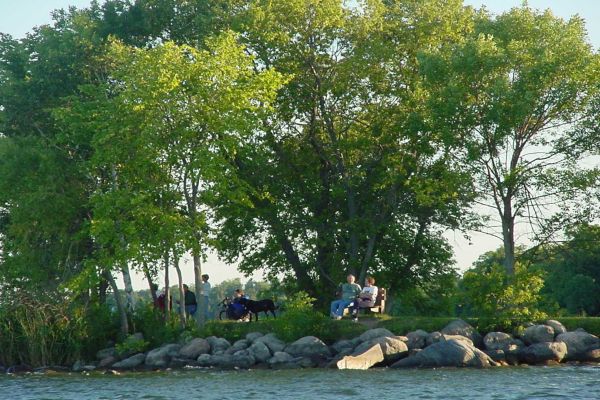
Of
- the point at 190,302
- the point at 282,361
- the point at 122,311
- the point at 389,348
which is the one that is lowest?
the point at 282,361

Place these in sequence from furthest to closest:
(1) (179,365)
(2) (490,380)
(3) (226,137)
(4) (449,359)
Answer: (3) (226,137)
(1) (179,365)
(4) (449,359)
(2) (490,380)

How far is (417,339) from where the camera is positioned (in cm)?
3241

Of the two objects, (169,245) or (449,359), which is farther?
(169,245)

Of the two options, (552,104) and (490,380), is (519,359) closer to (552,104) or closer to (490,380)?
(490,380)

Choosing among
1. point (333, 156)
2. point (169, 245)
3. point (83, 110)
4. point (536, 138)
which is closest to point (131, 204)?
point (169, 245)

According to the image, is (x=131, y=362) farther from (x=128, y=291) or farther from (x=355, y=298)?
(x=355, y=298)

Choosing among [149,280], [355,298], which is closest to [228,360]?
[355,298]

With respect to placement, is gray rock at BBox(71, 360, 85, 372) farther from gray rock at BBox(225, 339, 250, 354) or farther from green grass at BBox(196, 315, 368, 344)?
green grass at BBox(196, 315, 368, 344)

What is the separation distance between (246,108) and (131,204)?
197 inches

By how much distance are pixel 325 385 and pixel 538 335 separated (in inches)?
351

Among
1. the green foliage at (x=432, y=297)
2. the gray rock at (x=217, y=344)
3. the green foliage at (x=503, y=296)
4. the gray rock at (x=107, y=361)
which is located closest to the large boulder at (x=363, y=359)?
the green foliage at (x=503, y=296)

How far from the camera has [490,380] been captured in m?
26.4

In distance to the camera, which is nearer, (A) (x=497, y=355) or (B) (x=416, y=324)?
(A) (x=497, y=355)

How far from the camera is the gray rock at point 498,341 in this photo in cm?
3186
